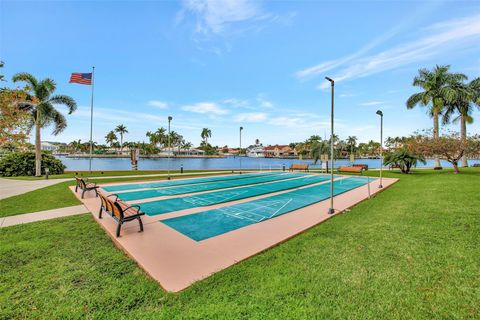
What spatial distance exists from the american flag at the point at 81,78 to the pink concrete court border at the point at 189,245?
51.3 feet

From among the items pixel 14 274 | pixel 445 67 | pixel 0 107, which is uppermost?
pixel 445 67

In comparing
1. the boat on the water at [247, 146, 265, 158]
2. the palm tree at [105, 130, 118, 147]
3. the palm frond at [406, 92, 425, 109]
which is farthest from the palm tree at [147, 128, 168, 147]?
the palm frond at [406, 92, 425, 109]

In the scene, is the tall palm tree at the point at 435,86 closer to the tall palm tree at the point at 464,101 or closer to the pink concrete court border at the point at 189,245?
the tall palm tree at the point at 464,101

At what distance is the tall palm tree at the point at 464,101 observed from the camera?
81.5 ft

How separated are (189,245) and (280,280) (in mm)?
2486

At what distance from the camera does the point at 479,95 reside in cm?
2538

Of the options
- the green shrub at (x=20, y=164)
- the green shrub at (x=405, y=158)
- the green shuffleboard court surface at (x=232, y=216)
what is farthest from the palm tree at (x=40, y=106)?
the green shrub at (x=405, y=158)

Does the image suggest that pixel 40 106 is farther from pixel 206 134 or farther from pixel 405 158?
pixel 206 134

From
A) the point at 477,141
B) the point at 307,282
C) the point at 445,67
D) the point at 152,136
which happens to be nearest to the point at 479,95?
the point at 445,67

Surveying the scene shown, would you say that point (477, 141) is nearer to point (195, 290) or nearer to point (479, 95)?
point (479, 95)

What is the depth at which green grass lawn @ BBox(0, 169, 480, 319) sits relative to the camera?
9.62 ft

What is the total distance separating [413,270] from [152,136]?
4808 inches

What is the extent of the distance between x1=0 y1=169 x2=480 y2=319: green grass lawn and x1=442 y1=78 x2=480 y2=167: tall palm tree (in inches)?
1144

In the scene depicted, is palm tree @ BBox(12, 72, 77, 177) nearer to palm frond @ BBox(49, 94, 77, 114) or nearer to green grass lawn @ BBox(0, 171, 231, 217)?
palm frond @ BBox(49, 94, 77, 114)
